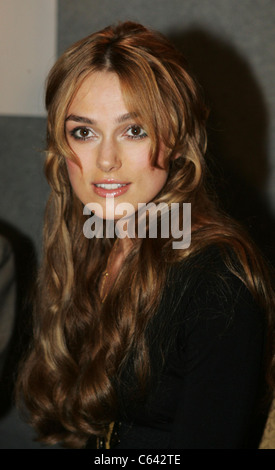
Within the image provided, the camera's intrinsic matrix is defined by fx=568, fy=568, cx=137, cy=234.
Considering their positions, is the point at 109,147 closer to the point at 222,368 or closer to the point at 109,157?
the point at 109,157

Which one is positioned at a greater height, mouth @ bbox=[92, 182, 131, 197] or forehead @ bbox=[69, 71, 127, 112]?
forehead @ bbox=[69, 71, 127, 112]

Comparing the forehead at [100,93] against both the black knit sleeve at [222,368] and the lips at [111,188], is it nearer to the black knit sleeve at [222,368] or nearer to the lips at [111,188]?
the lips at [111,188]

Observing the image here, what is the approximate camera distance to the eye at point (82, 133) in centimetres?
111

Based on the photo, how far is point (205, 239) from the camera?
1062 mm

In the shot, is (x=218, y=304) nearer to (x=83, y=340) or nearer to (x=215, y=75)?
(x=83, y=340)

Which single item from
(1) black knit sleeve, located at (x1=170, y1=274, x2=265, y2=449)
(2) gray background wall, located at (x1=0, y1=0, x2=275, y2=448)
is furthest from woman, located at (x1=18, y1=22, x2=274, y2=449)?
(2) gray background wall, located at (x1=0, y1=0, x2=275, y2=448)

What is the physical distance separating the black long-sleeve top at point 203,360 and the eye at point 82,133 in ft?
1.01

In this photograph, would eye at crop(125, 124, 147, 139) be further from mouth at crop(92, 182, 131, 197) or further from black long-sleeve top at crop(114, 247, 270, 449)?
black long-sleeve top at crop(114, 247, 270, 449)

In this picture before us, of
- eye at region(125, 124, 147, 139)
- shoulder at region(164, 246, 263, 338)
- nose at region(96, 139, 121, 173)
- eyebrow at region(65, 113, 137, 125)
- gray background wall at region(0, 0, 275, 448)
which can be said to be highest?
gray background wall at region(0, 0, 275, 448)

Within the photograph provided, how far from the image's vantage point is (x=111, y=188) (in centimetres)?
111

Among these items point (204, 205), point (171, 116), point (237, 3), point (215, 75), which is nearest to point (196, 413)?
point (204, 205)

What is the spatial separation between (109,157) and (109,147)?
20 mm

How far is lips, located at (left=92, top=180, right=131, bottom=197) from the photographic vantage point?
1.10 metres

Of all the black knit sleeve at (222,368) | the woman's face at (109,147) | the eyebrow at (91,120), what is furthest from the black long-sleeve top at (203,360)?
the eyebrow at (91,120)
